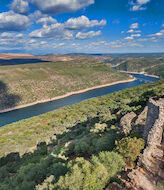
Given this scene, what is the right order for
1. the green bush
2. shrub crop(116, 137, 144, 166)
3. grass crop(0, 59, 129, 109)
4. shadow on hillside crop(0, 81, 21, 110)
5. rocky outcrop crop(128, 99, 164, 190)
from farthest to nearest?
grass crop(0, 59, 129, 109)
shadow on hillside crop(0, 81, 21, 110)
shrub crop(116, 137, 144, 166)
rocky outcrop crop(128, 99, 164, 190)
the green bush

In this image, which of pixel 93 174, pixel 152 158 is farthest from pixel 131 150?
pixel 93 174

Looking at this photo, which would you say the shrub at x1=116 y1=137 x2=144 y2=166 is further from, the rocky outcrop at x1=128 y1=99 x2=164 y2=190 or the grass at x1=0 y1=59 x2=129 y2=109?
the grass at x1=0 y1=59 x2=129 y2=109

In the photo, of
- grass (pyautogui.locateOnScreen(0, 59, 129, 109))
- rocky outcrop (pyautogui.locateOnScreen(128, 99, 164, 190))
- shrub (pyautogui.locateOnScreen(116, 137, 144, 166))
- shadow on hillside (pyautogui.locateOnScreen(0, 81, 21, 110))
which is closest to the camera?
rocky outcrop (pyautogui.locateOnScreen(128, 99, 164, 190))

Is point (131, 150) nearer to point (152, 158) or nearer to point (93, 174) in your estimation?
point (152, 158)

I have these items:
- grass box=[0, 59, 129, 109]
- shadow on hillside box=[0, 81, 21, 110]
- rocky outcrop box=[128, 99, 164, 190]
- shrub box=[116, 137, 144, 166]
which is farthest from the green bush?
grass box=[0, 59, 129, 109]

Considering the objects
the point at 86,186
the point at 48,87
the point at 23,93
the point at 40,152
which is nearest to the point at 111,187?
the point at 86,186

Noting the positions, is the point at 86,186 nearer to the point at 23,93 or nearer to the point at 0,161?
the point at 0,161

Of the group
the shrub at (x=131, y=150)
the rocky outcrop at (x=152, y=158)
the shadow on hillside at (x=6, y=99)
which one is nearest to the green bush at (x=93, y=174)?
the shrub at (x=131, y=150)

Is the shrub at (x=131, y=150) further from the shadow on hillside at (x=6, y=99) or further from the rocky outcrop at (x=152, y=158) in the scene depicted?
the shadow on hillside at (x=6, y=99)
